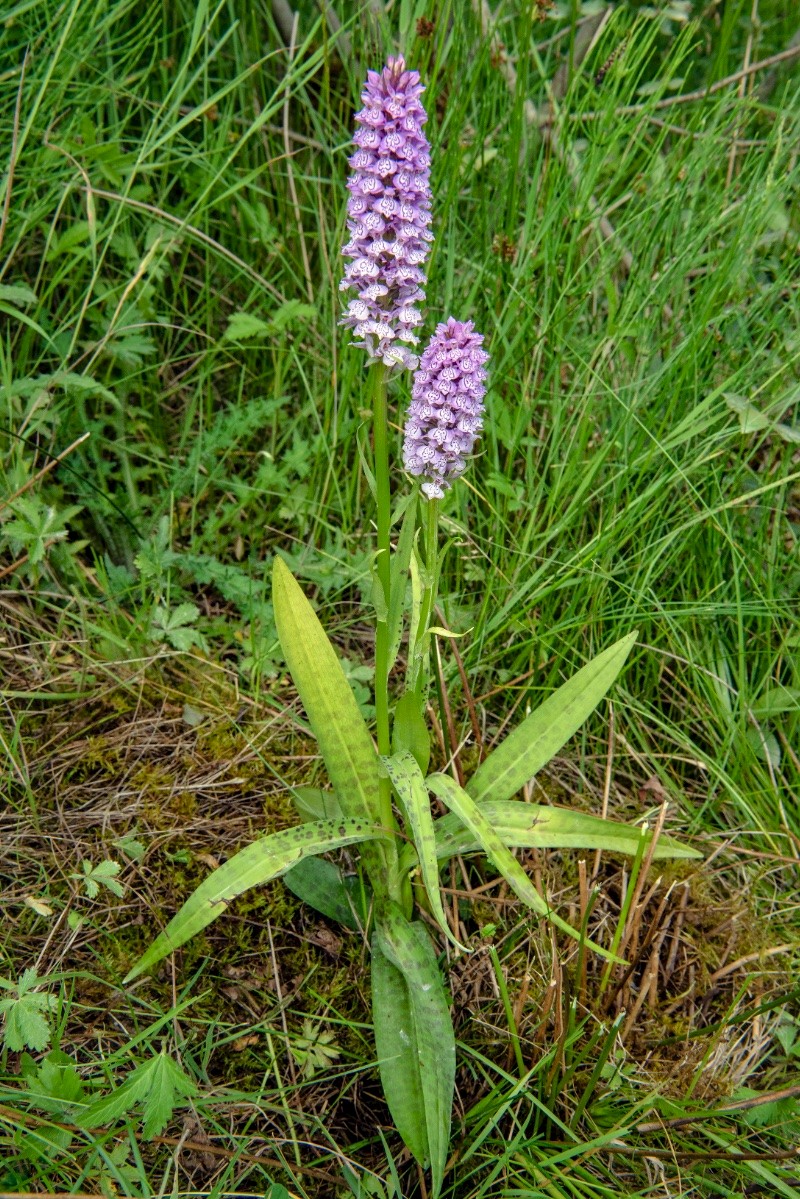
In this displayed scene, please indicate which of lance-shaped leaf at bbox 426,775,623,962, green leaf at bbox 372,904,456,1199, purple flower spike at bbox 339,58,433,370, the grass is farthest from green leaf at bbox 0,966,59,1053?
purple flower spike at bbox 339,58,433,370

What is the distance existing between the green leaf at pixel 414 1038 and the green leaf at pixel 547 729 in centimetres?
38

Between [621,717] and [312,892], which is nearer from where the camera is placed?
[312,892]

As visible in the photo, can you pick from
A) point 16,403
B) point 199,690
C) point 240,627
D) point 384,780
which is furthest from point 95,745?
point 16,403

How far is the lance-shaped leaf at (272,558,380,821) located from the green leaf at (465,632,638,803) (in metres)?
0.26

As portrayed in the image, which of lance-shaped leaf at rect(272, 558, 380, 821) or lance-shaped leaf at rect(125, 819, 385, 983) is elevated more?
lance-shaped leaf at rect(272, 558, 380, 821)

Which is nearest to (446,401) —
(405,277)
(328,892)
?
(405,277)

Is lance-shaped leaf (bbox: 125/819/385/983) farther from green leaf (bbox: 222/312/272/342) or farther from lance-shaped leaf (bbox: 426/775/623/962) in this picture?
green leaf (bbox: 222/312/272/342)

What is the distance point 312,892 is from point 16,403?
1.72 m

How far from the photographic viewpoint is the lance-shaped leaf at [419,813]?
183 centimetres

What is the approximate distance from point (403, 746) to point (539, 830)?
366mm

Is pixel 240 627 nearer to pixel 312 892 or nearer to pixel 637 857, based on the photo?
pixel 312 892

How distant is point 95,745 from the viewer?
258 cm

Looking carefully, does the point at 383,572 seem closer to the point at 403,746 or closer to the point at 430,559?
the point at 430,559

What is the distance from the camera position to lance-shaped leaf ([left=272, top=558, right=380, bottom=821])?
7.18 feet
